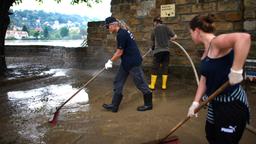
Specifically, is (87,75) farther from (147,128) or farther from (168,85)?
(147,128)

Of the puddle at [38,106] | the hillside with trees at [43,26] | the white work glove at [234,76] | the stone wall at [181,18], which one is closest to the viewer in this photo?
the white work glove at [234,76]

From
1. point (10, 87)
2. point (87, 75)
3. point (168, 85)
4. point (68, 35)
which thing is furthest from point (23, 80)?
point (68, 35)

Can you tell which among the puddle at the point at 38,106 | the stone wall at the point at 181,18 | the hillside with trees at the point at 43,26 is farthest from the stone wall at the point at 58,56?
the hillside with trees at the point at 43,26

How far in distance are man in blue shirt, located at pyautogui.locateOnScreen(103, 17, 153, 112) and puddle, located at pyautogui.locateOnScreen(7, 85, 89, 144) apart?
837mm

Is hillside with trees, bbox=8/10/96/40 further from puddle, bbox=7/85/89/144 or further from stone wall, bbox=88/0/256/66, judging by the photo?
puddle, bbox=7/85/89/144

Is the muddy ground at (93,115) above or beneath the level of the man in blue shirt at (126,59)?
beneath

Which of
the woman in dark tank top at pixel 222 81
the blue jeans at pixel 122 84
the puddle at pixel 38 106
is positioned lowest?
the puddle at pixel 38 106

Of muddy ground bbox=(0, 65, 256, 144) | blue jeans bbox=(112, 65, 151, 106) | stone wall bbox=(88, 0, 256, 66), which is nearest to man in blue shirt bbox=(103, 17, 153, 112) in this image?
blue jeans bbox=(112, 65, 151, 106)

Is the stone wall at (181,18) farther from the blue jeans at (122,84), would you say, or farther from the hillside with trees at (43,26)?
the hillside with trees at (43,26)

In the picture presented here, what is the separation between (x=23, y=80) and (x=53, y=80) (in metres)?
0.89

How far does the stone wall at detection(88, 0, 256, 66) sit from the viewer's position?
7918mm

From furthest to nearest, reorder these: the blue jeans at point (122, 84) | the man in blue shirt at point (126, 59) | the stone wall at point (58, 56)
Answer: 1. the stone wall at point (58, 56)
2. the blue jeans at point (122, 84)
3. the man in blue shirt at point (126, 59)

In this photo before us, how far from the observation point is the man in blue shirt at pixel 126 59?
5.64 m

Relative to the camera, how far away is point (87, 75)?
10.6 metres
